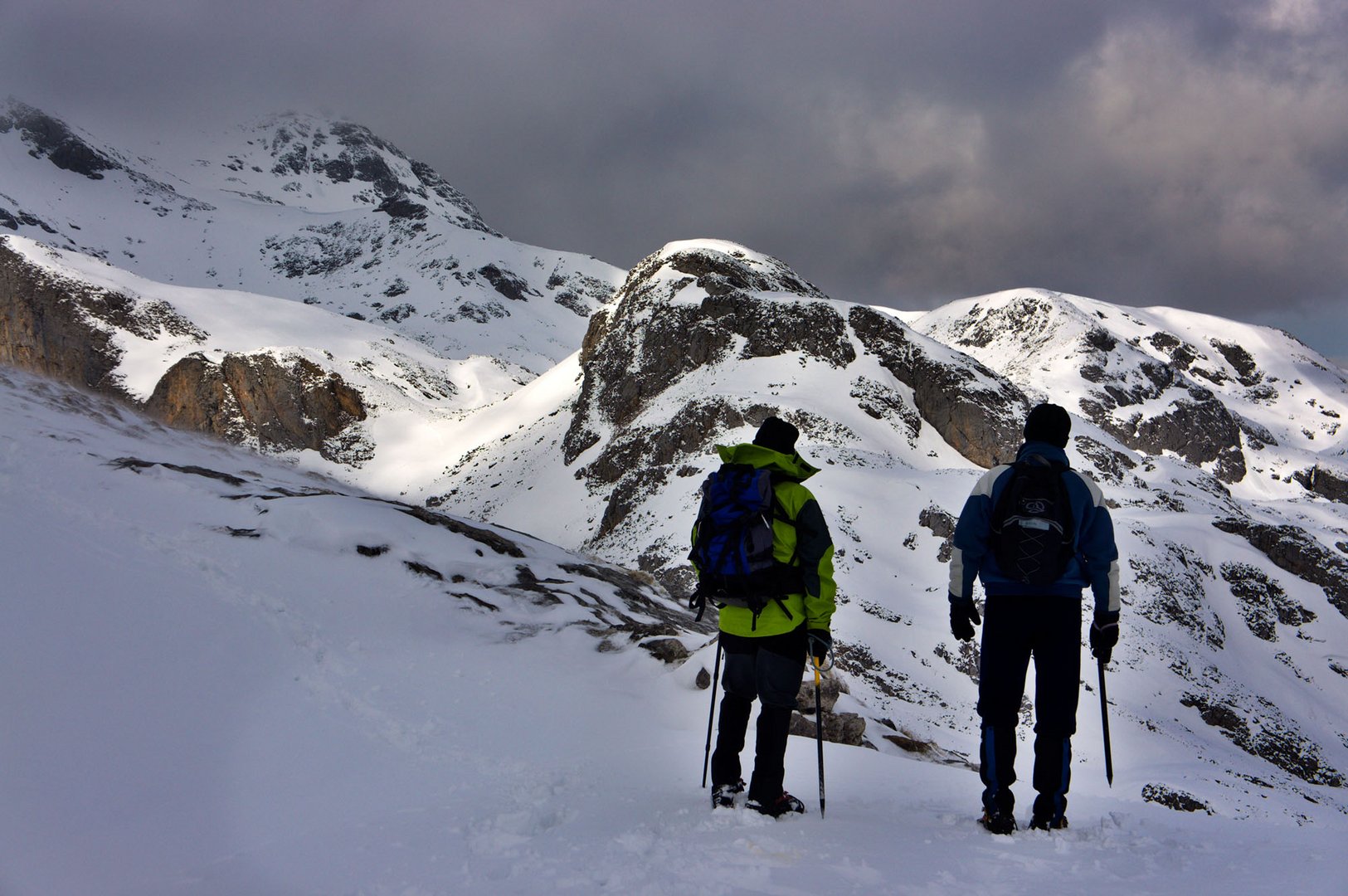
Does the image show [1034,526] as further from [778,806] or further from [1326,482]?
[1326,482]

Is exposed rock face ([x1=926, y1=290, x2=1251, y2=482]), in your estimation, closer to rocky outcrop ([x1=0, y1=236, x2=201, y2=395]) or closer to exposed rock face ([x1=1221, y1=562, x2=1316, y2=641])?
exposed rock face ([x1=1221, y1=562, x2=1316, y2=641])

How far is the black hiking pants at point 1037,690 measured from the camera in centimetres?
543

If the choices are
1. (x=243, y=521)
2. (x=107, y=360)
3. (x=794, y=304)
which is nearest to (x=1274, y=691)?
(x=794, y=304)

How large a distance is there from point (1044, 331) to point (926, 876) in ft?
324

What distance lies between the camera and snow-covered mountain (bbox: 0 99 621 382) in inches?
4323

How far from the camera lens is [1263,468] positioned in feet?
257

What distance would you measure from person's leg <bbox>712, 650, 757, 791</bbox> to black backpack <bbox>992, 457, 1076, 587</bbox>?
1.86m

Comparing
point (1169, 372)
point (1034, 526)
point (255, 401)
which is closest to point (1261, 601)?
point (1034, 526)

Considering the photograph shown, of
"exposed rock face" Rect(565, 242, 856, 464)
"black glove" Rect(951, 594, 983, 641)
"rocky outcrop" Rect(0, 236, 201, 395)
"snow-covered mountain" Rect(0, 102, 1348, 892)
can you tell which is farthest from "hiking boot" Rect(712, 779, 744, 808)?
"rocky outcrop" Rect(0, 236, 201, 395)

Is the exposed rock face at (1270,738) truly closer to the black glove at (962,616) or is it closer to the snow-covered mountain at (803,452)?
the snow-covered mountain at (803,452)

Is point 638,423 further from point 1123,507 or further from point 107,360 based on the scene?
point 107,360

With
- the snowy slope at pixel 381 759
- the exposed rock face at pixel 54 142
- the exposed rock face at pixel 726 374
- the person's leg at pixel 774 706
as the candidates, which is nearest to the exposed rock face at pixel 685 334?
the exposed rock face at pixel 726 374

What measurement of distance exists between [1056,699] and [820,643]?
164 cm

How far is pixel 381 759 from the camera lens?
661cm
